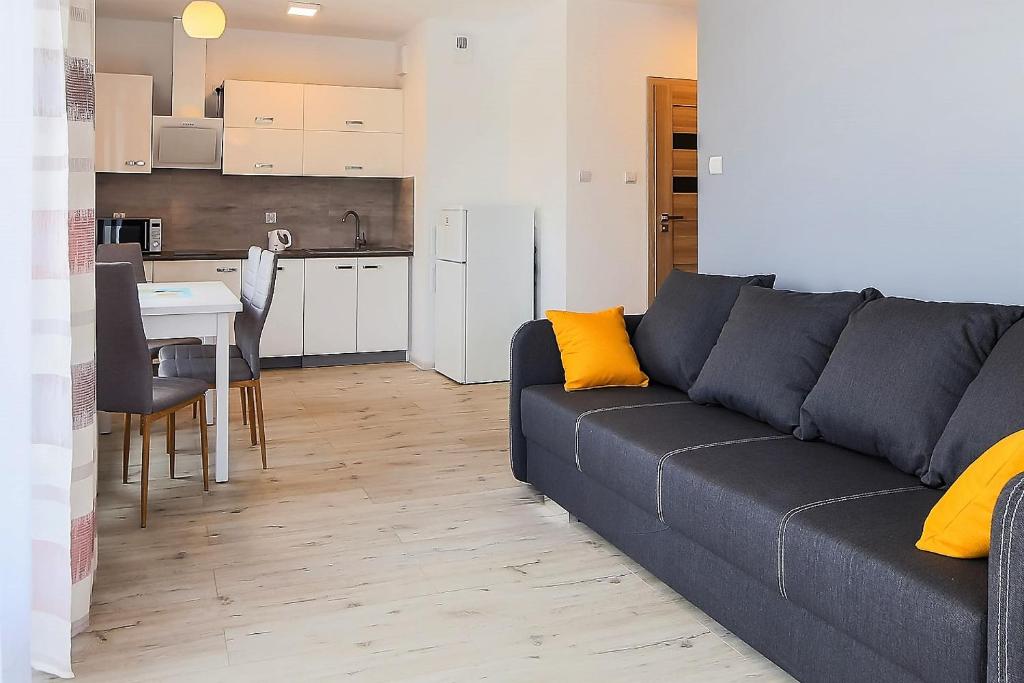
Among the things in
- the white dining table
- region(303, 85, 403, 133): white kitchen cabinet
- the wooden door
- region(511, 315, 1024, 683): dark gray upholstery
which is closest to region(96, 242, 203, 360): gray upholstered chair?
the white dining table

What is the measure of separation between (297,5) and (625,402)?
4.41 m

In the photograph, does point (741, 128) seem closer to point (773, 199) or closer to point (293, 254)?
Result: point (773, 199)

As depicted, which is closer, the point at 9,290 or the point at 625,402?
the point at 9,290

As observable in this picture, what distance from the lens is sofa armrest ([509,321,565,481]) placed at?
3.96m

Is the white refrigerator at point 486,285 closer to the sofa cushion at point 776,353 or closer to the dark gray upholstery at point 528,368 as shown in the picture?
the dark gray upholstery at point 528,368

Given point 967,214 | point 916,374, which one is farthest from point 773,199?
point 916,374

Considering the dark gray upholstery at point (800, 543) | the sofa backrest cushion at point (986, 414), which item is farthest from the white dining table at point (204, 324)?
the sofa backrest cushion at point (986, 414)

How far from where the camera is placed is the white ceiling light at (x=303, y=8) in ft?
21.7

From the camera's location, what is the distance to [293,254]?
23.9 ft

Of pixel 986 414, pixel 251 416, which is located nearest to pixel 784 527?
pixel 986 414

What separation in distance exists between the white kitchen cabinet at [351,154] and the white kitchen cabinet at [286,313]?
2.66 ft

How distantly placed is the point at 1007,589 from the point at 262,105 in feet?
21.9

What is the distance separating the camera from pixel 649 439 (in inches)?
118

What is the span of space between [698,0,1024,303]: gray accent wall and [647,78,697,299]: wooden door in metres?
2.07
